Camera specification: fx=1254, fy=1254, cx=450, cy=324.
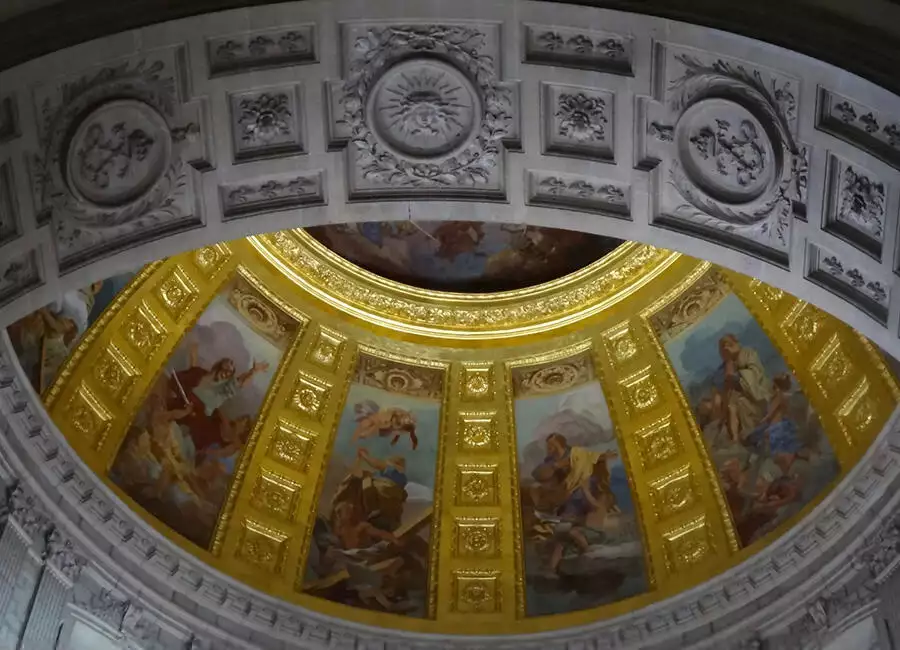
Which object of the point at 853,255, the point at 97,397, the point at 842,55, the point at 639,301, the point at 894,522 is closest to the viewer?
the point at 842,55

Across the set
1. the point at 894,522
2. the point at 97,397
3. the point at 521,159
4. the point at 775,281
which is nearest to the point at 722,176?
the point at 775,281

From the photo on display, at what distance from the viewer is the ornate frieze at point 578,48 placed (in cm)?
1040

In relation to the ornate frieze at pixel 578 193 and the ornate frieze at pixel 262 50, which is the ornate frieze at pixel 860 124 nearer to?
the ornate frieze at pixel 578 193

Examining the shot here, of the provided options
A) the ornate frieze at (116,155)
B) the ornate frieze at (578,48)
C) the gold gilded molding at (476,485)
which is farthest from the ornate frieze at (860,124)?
the gold gilded molding at (476,485)

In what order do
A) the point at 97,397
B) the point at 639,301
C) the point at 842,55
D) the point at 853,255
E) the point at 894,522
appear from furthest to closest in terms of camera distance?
the point at 639,301 < the point at 97,397 < the point at 894,522 < the point at 853,255 < the point at 842,55

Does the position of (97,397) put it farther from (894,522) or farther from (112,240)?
(894,522)

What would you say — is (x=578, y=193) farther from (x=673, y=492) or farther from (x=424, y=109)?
(x=673, y=492)

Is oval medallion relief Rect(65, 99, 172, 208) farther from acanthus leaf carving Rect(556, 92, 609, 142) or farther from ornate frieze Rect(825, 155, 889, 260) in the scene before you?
ornate frieze Rect(825, 155, 889, 260)

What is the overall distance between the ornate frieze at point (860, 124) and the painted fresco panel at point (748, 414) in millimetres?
6547

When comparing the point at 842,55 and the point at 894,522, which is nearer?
the point at 842,55

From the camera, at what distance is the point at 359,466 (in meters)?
18.2

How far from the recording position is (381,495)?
716 inches

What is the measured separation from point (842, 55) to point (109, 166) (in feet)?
19.6

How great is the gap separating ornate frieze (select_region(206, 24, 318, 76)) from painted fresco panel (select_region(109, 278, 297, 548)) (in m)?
6.87
